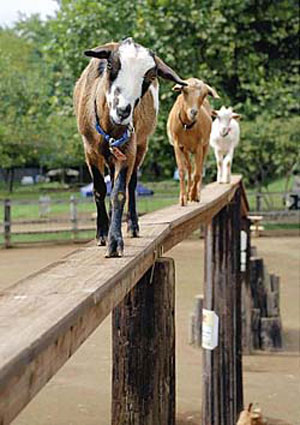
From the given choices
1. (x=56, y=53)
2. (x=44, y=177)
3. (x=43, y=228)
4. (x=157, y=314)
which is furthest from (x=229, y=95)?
(x=44, y=177)

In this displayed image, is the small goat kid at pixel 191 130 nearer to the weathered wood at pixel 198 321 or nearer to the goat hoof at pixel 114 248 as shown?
the goat hoof at pixel 114 248

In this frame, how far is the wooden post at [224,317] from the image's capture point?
572cm

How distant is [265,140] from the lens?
20.0 m

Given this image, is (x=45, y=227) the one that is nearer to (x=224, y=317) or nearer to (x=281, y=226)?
(x=281, y=226)

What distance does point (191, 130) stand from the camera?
4.93 m

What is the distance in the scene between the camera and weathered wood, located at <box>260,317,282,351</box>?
906 cm

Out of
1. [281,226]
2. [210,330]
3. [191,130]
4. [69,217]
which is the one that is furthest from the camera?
[69,217]

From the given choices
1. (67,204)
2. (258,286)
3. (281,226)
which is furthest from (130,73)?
(67,204)

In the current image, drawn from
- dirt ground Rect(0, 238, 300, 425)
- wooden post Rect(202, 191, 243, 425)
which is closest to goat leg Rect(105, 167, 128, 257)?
wooden post Rect(202, 191, 243, 425)

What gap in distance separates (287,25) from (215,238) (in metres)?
14.8

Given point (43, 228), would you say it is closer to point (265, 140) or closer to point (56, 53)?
point (56, 53)

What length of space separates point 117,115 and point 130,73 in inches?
5.4

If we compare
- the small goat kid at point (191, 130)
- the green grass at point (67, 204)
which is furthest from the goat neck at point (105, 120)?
the green grass at point (67, 204)

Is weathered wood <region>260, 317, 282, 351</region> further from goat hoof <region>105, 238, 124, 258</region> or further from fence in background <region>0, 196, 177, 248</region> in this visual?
fence in background <region>0, 196, 177, 248</region>
